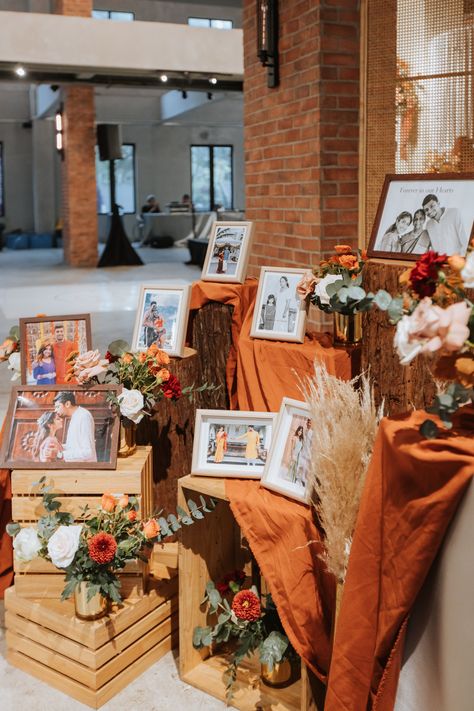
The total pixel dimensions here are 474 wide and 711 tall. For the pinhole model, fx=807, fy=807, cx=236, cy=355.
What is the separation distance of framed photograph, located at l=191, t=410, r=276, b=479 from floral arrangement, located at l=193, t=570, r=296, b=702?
0.37m

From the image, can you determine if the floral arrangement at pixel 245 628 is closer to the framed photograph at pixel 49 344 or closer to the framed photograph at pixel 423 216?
the framed photograph at pixel 49 344

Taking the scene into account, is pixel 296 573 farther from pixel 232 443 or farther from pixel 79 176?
pixel 79 176

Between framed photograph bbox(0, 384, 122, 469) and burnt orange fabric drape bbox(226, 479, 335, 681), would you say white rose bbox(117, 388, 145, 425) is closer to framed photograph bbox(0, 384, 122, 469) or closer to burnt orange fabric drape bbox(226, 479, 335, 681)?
framed photograph bbox(0, 384, 122, 469)

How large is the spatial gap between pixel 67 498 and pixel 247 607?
68cm

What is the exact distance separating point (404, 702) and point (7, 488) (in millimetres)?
1781

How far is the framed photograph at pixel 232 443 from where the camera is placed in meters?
2.51

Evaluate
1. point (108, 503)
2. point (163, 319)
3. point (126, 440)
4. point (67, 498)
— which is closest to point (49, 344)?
point (163, 319)

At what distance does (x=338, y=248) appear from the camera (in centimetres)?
268

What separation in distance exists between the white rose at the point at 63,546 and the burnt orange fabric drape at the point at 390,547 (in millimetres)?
885

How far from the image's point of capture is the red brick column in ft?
48.5

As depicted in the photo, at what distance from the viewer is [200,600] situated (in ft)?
8.51

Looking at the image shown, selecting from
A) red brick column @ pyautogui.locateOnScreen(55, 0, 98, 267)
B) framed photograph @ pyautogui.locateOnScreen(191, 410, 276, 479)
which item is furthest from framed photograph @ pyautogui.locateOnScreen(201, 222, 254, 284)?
red brick column @ pyautogui.locateOnScreen(55, 0, 98, 267)

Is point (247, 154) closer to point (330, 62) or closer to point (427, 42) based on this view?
point (330, 62)

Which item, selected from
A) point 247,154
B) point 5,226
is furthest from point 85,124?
point 247,154
